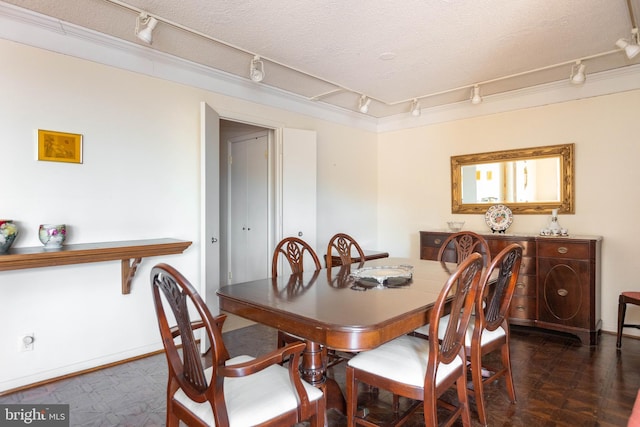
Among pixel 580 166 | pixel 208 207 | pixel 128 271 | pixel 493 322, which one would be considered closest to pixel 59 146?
pixel 128 271

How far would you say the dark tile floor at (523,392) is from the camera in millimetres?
2018

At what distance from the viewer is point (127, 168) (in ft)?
9.32

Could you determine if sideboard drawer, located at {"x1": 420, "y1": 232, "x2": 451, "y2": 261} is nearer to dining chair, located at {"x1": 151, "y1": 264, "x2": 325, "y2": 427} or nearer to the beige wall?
the beige wall

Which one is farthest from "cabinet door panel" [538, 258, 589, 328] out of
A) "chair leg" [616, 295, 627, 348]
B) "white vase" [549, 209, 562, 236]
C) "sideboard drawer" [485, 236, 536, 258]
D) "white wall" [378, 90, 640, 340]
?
"white wall" [378, 90, 640, 340]

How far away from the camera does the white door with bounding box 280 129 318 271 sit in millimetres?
3910

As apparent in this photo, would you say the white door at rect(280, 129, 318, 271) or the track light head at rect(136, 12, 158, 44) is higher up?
the track light head at rect(136, 12, 158, 44)

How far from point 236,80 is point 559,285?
353 centimetres

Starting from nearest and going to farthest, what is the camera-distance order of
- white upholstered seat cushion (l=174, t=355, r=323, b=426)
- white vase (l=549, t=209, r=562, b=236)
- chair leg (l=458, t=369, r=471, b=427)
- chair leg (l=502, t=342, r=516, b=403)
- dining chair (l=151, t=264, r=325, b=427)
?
dining chair (l=151, t=264, r=325, b=427) < white upholstered seat cushion (l=174, t=355, r=323, b=426) < chair leg (l=458, t=369, r=471, b=427) < chair leg (l=502, t=342, r=516, b=403) < white vase (l=549, t=209, r=562, b=236)

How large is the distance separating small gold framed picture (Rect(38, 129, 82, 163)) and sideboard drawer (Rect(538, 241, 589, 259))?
3.91 m

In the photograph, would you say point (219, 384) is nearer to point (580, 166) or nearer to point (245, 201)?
point (245, 201)

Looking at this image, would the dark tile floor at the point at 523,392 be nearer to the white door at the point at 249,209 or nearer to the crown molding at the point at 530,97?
the white door at the point at 249,209

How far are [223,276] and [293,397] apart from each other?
3.72m

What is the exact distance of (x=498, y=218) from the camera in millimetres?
3945

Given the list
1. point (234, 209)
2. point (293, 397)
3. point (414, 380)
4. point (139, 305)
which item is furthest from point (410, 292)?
point (234, 209)
